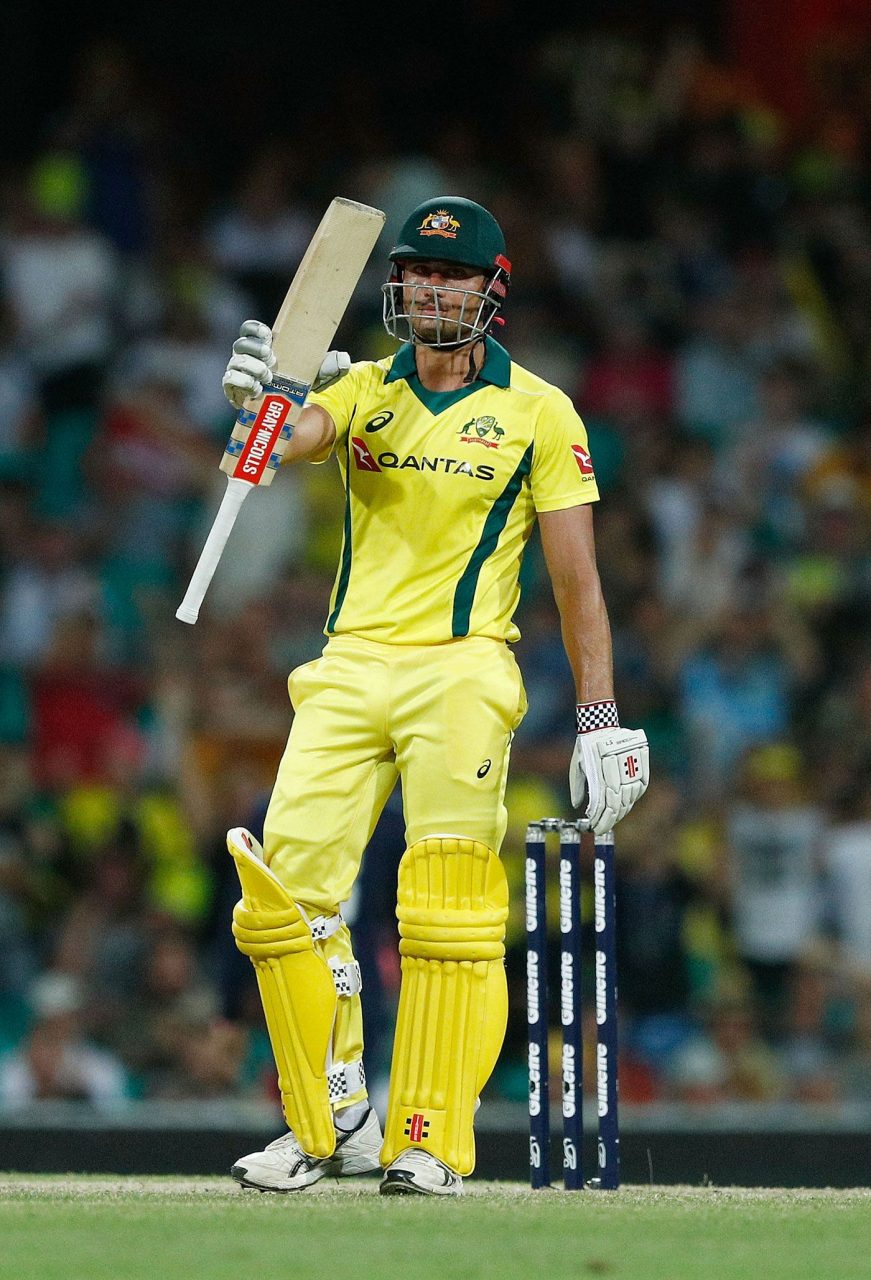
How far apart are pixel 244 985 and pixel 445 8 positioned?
6501 millimetres

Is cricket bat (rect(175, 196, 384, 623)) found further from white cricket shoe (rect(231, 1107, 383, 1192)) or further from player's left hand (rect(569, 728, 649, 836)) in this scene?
white cricket shoe (rect(231, 1107, 383, 1192))

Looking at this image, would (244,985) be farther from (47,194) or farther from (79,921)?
(47,194)

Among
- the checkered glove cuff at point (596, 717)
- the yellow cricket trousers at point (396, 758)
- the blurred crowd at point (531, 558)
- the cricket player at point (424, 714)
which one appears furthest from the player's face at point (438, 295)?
the blurred crowd at point (531, 558)

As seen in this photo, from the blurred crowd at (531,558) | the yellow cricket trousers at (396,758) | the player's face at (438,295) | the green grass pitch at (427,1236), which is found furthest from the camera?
the blurred crowd at (531,558)

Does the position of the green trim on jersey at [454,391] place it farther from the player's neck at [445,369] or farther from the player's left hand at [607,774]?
the player's left hand at [607,774]

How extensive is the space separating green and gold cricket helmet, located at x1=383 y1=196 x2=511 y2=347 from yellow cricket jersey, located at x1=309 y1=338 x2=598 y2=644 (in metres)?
0.12

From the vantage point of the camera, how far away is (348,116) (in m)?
10.4

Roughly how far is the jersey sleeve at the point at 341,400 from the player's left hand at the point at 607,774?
77 centimetres

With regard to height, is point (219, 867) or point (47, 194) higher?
point (47, 194)

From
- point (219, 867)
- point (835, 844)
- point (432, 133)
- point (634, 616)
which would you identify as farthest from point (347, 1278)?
point (432, 133)

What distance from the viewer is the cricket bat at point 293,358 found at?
4305 mm

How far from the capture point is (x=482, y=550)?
440 cm

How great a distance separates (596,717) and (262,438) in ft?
2.79

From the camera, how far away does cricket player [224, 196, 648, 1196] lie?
4270 mm
